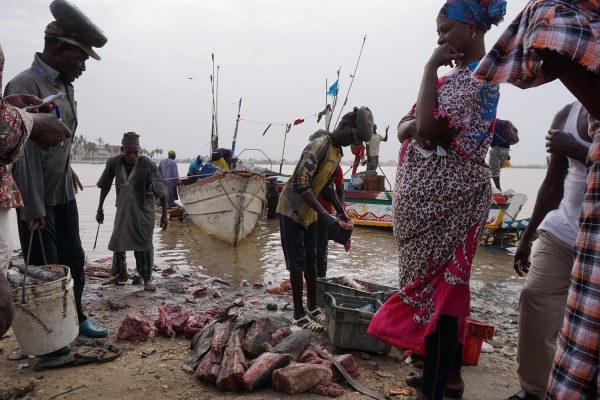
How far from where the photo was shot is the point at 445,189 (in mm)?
2084

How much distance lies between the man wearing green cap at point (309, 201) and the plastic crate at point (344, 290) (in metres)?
0.20

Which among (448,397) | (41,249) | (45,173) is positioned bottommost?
(448,397)

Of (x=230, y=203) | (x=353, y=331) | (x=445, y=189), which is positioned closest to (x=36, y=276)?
(x=353, y=331)

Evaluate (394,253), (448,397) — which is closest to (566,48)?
(448,397)

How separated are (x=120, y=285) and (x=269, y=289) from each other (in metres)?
1.98

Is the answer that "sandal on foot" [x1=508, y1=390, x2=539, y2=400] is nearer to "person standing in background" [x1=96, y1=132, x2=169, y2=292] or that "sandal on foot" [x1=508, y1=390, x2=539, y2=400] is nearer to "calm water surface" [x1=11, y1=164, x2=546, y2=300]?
"calm water surface" [x1=11, y1=164, x2=546, y2=300]

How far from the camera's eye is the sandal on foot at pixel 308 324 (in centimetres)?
376

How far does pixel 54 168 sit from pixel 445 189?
278cm

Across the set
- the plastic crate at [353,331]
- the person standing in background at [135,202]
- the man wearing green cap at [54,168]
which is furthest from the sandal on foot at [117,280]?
the plastic crate at [353,331]

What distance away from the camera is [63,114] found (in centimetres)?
318

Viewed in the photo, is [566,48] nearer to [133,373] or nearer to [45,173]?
[133,373]

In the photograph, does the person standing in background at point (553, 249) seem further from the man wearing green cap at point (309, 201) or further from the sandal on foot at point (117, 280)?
the sandal on foot at point (117, 280)

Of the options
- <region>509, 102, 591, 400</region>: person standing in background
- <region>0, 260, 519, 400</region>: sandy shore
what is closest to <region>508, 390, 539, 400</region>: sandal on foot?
<region>509, 102, 591, 400</region>: person standing in background

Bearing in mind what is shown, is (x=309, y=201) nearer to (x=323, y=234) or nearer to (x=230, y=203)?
(x=323, y=234)
